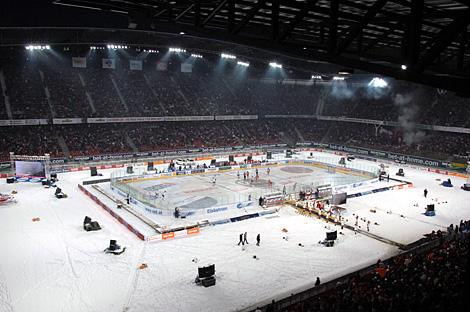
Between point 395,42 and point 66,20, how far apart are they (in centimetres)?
2565

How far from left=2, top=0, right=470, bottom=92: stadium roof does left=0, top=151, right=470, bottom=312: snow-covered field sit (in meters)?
11.6

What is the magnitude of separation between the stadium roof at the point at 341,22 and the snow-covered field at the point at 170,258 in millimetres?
11562

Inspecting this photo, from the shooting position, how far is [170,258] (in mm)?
22344

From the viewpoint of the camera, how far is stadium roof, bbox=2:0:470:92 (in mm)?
7073

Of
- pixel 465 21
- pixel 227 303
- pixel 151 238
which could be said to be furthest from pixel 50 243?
pixel 465 21

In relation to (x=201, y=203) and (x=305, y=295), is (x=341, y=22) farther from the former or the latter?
(x=201, y=203)

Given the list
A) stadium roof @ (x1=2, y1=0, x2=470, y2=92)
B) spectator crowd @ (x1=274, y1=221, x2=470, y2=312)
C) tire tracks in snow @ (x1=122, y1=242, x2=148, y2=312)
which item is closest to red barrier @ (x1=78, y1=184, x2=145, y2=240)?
tire tracks in snow @ (x1=122, y1=242, x2=148, y2=312)

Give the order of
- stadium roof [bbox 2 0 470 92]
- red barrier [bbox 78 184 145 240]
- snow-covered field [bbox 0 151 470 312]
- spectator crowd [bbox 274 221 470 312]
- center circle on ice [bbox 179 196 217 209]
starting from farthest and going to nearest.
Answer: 1. center circle on ice [bbox 179 196 217 209]
2. red barrier [bbox 78 184 145 240]
3. snow-covered field [bbox 0 151 470 312]
4. spectator crowd [bbox 274 221 470 312]
5. stadium roof [bbox 2 0 470 92]

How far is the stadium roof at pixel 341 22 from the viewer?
7073 mm

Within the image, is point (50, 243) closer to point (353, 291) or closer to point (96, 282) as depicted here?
point (96, 282)

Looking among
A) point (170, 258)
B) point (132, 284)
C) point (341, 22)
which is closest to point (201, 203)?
point (170, 258)

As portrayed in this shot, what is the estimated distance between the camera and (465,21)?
6324 mm

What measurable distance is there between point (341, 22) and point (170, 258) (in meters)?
15.5

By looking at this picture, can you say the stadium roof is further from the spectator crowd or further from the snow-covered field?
the snow-covered field
